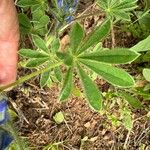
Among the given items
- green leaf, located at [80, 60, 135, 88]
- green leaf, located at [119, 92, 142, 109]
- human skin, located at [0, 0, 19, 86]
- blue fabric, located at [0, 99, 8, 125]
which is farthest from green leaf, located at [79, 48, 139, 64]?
green leaf, located at [119, 92, 142, 109]

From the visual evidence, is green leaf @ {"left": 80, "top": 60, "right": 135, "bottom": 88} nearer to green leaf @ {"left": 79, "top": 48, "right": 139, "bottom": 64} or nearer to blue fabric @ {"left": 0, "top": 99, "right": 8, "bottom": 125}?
green leaf @ {"left": 79, "top": 48, "right": 139, "bottom": 64}

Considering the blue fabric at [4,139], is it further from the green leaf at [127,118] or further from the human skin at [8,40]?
the green leaf at [127,118]

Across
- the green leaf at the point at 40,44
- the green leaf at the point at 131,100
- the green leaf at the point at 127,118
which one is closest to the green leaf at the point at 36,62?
the green leaf at the point at 40,44

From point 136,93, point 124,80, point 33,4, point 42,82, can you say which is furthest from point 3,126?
point 136,93

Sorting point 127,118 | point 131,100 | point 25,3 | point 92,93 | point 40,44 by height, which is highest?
point 25,3

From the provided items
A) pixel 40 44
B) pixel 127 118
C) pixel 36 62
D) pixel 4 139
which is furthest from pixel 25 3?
pixel 127 118

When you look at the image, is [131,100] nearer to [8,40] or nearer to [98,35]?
[8,40]
